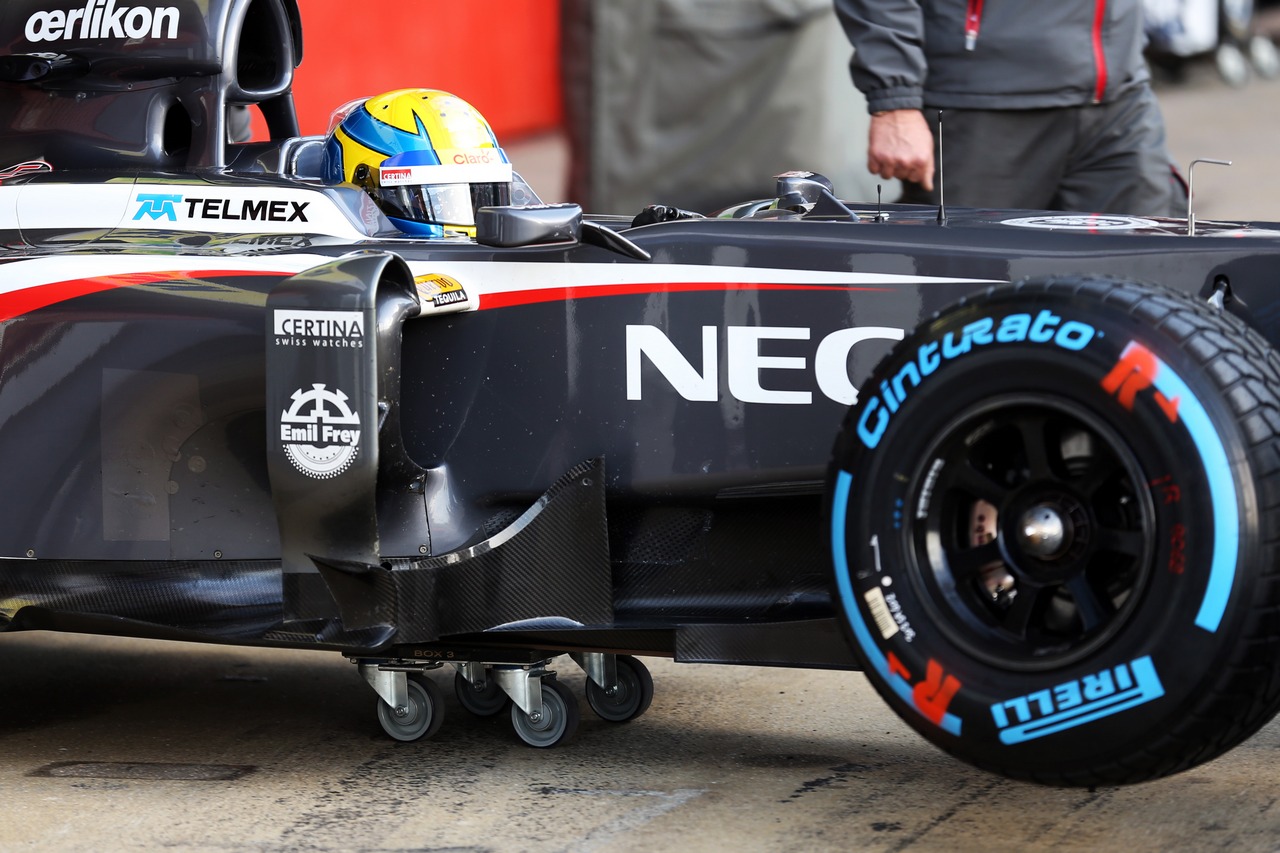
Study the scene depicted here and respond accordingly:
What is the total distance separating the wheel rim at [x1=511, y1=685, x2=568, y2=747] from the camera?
394cm

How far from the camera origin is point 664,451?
3500 millimetres

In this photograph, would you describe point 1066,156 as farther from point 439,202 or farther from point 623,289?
point 623,289

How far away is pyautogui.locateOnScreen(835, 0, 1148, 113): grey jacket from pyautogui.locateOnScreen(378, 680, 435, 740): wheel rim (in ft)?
6.83

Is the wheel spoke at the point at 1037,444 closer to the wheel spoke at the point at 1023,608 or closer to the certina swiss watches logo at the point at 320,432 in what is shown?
the wheel spoke at the point at 1023,608

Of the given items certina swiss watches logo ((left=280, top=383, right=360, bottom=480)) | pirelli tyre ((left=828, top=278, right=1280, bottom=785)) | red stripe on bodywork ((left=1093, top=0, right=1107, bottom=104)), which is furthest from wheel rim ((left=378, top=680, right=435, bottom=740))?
red stripe on bodywork ((left=1093, top=0, right=1107, bottom=104))

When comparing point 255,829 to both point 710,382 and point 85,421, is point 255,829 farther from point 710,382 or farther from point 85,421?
point 710,382

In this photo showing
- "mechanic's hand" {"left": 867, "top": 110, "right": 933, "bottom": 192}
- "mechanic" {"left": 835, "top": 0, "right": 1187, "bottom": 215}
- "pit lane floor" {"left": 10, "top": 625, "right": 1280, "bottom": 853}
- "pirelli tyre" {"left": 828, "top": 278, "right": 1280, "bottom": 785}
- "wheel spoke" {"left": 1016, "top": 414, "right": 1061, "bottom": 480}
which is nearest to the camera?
"pirelli tyre" {"left": 828, "top": 278, "right": 1280, "bottom": 785}

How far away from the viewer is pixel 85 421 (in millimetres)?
3748

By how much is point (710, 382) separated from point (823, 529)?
17.9 inches

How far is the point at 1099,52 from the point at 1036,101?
0.22m

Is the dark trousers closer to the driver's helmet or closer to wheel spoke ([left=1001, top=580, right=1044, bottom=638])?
the driver's helmet

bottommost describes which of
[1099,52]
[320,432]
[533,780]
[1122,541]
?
[533,780]

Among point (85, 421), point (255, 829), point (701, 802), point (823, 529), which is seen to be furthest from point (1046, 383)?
point (85, 421)

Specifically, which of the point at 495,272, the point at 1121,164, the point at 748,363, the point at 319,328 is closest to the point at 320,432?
the point at 319,328
